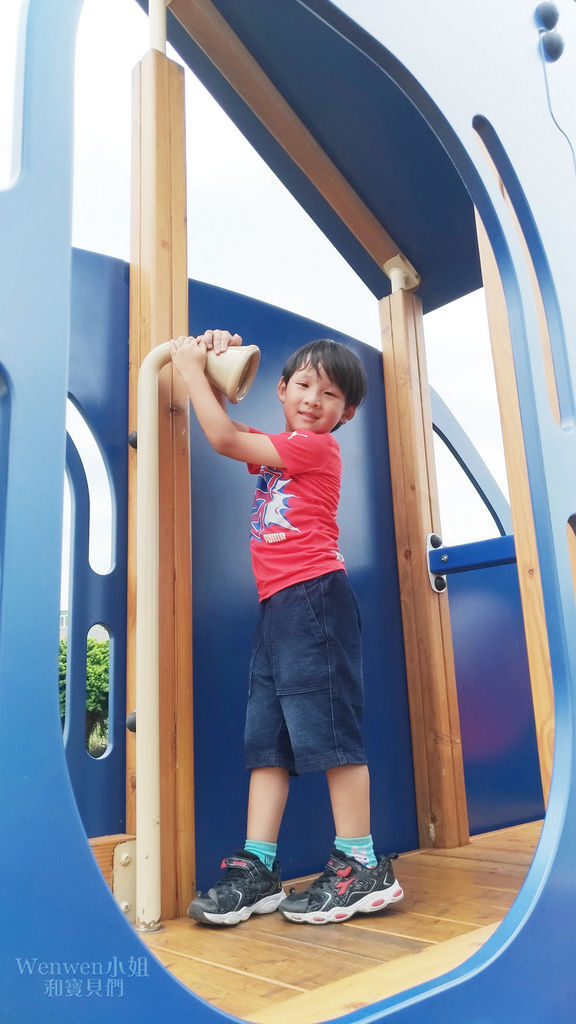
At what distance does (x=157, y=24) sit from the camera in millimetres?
1354

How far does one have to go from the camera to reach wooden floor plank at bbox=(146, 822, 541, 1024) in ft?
2.53

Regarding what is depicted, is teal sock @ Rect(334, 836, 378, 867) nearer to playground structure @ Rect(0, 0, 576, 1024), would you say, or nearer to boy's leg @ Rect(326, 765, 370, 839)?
boy's leg @ Rect(326, 765, 370, 839)

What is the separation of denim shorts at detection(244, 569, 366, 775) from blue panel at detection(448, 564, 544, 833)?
1.97 ft

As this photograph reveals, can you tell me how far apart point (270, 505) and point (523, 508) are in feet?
1.66

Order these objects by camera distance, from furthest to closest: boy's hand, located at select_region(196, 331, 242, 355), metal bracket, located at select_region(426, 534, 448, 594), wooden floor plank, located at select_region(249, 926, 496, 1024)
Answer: metal bracket, located at select_region(426, 534, 448, 594), boy's hand, located at select_region(196, 331, 242, 355), wooden floor plank, located at select_region(249, 926, 496, 1024)

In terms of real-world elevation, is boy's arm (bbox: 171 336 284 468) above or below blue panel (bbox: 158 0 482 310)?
Result: below

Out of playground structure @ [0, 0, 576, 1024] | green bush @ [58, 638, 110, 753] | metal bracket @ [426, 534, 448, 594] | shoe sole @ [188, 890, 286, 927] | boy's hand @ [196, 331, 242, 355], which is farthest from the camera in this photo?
metal bracket @ [426, 534, 448, 594]

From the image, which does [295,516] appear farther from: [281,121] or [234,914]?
[281,121]

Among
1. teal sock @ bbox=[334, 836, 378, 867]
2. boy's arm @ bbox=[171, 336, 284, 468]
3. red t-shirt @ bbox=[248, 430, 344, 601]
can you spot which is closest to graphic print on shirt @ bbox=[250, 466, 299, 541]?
red t-shirt @ bbox=[248, 430, 344, 601]

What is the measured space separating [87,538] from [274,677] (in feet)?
1.24

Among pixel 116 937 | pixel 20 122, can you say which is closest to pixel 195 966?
pixel 116 937

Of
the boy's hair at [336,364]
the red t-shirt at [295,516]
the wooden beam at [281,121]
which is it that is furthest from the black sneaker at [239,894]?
the wooden beam at [281,121]

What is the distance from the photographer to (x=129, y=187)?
131 cm

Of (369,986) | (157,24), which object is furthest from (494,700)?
(157,24)
